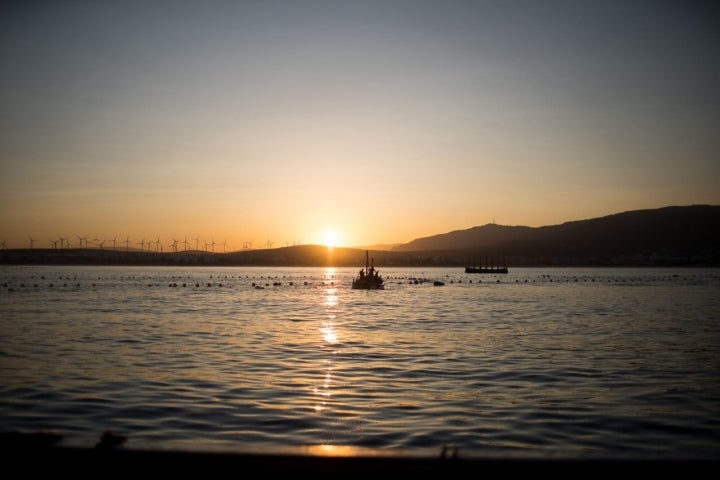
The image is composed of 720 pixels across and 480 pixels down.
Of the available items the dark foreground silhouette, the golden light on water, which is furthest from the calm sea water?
the dark foreground silhouette

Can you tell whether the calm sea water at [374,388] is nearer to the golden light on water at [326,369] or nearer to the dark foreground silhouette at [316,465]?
the golden light on water at [326,369]

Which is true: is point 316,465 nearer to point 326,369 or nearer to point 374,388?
point 374,388

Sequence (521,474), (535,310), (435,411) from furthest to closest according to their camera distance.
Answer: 1. (535,310)
2. (435,411)
3. (521,474)

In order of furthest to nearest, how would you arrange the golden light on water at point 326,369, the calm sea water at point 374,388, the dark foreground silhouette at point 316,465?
1. the golden light on water at point 326,369
2. the calm sea water at point 374,388
3. the dark foreground silhouette at point 316,465

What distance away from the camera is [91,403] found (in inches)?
683

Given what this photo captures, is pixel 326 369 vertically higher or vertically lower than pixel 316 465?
lower

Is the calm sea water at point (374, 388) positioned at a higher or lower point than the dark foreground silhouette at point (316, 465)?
lower

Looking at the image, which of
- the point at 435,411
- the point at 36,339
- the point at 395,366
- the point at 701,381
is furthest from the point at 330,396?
the point at 36,339

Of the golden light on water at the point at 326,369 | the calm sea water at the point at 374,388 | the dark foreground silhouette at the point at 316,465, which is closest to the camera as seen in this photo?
the dark foreground silhouette at the point at 316,465

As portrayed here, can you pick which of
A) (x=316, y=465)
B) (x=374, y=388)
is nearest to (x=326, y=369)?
(x=374, y=388)

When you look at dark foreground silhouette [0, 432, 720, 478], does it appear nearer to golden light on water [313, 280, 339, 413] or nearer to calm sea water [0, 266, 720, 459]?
calm sea water [0, 266, 720, 459]

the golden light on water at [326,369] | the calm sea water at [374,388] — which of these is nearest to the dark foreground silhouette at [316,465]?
the calm sea water at [374,388]

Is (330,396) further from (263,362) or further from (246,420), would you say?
(263,362)

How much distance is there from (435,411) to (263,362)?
11.0 metres
